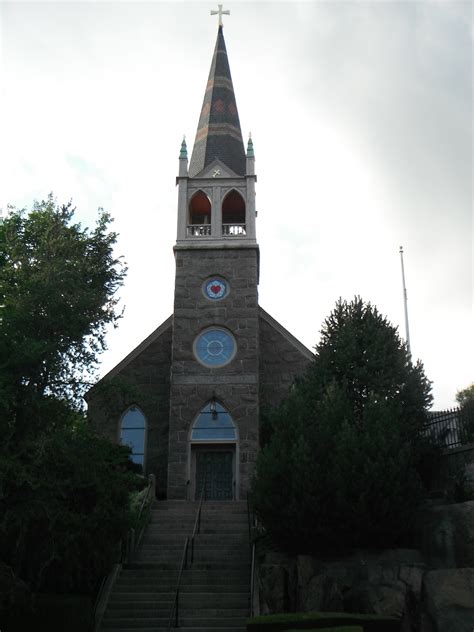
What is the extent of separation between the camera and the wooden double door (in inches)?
965

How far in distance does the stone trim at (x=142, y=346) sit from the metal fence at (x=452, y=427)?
11.9 m

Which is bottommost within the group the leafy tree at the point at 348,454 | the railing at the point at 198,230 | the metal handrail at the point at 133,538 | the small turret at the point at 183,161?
the metal handrail at the point at 133,538

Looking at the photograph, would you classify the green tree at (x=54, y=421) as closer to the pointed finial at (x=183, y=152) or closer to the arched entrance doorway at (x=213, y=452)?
the arched entrance doorway at (x=213, y=452)

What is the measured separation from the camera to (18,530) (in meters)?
14.5

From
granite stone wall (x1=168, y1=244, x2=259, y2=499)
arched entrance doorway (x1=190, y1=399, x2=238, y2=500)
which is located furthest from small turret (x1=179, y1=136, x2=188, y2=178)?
arched entrance doorway (x1=190, y1=399, x2=238, y2=500)

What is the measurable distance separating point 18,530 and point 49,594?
144cm

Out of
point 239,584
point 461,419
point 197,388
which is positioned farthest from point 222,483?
point 461,419

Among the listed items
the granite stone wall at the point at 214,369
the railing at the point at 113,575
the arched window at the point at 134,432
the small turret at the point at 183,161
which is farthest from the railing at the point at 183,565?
the small turret at the point at 183,161

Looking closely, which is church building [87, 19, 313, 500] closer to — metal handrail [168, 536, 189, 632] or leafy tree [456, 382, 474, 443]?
metal handrail [168, 536, 189, 632]

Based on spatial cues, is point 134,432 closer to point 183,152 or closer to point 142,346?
point 142,346

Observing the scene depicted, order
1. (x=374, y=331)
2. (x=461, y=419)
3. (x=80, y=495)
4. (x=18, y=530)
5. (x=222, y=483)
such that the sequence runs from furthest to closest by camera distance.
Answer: (x=222, y=483) < (x=374, y=331) < (x=461, y=419) < (x=80, y=495) < (x=18, y=530)

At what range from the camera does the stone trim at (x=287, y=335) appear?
27.6m

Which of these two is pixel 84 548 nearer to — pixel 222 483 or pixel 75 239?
pixel 75 239

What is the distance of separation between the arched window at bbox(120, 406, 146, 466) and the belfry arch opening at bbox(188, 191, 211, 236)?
289 inches
